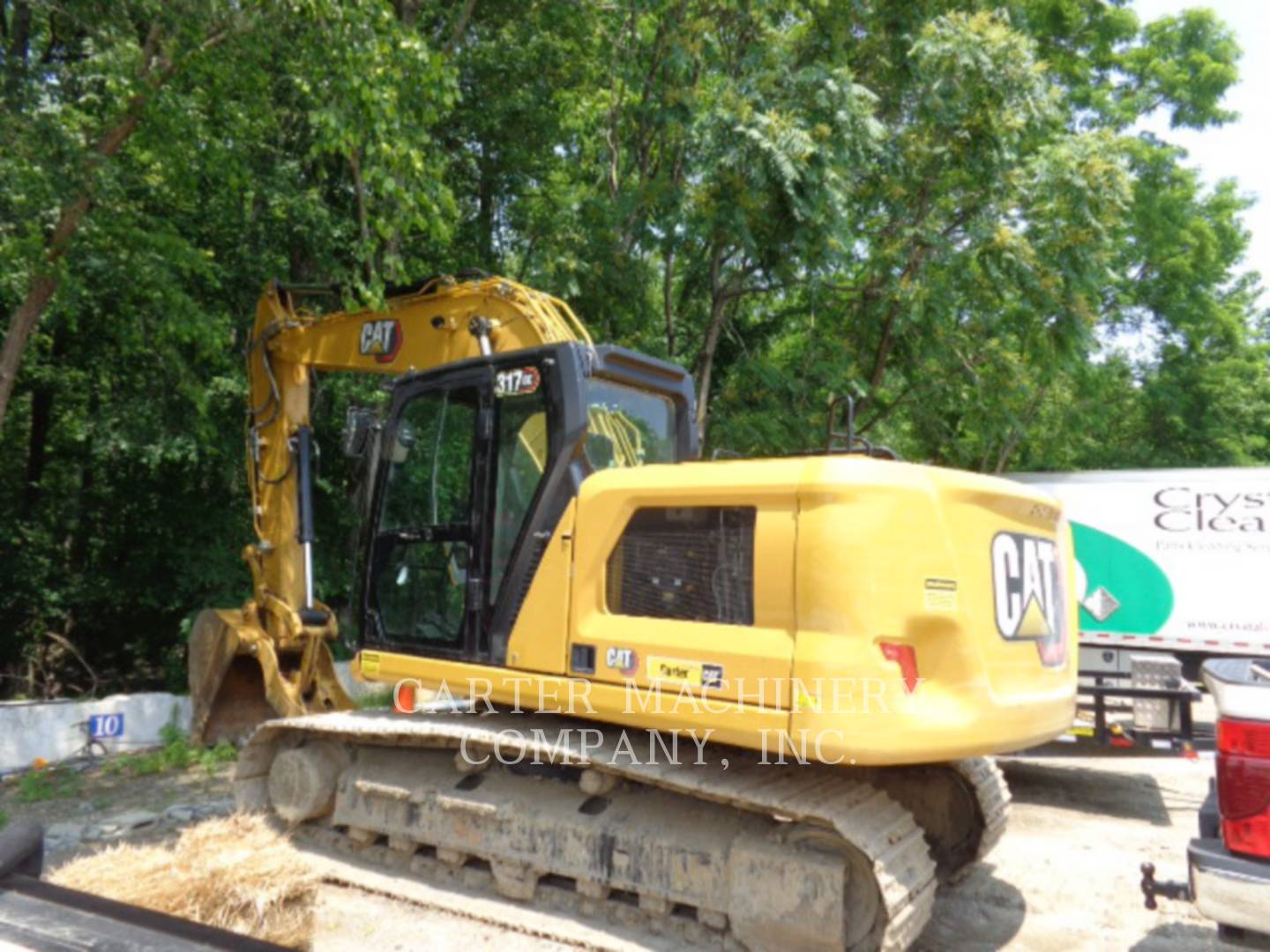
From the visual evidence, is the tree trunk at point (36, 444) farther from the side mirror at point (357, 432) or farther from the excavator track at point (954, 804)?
the excavator track at point (954, 804)

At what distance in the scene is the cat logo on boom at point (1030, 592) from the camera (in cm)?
418

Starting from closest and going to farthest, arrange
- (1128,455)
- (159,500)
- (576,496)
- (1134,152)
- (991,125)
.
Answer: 1. (576,496)
2. (991,125)
3. (159,500)
4. (1134,152)
5. (1128,455)

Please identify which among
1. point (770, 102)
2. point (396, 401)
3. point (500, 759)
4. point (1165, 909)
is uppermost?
point (770, 102)

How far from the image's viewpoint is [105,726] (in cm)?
824

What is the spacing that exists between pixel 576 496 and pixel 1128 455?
61.1 ft

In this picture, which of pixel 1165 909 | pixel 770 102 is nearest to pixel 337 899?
pixel 1165 909

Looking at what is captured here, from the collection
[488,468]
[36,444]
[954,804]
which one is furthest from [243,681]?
[36,444]

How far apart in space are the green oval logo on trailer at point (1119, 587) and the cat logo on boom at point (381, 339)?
5.50 m

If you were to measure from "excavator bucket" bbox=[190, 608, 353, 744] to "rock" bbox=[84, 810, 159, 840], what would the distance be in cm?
102

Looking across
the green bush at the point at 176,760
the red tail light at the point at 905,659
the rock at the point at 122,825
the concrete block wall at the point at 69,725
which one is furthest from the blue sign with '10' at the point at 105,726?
the red tail light at the point at 905,659

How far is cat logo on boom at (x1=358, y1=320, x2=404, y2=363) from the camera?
6.26 metres

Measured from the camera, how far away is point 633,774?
168 inches

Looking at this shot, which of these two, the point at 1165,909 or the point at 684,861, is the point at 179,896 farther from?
the point at 1165,909

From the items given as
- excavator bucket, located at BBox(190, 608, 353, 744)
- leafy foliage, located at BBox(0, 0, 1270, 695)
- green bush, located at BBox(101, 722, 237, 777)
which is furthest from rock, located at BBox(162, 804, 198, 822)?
leafy foliage, located at BBox(0, 0, 1270, 695)
